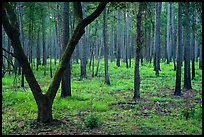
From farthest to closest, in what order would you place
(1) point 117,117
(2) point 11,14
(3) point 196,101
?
1. (3) point 196,101
2. (1) point 117,117
3. (2) point 11,14

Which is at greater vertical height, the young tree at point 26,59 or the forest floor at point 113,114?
the young tree at point 26,59

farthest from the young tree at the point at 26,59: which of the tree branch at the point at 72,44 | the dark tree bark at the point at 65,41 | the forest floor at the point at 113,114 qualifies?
the dark tree bark at the point at 65,41

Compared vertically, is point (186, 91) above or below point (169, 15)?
below

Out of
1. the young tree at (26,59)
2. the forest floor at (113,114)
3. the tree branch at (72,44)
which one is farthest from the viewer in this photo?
the tree branch at (72,44)

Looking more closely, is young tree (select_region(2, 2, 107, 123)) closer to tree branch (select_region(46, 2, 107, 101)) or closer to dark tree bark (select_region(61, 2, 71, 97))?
tree branch (select_region(46, 2, 107, 101))

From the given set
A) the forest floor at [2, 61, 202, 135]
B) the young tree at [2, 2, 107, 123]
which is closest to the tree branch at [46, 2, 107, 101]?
the young tree at [2, 2, 107, 123]

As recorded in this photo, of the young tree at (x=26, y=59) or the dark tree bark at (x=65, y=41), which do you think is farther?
the dark tree bark at (x=65, y=41)

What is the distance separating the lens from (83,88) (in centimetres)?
1812

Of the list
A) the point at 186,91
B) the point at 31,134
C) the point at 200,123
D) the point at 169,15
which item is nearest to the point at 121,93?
the point at 186,91

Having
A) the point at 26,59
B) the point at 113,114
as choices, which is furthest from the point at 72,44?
the point at 113,114

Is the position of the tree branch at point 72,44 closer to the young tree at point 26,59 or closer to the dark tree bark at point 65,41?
the young tree at point 26,59

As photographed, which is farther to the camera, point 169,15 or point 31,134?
point 169,15

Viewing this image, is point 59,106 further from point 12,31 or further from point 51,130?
point 12,31

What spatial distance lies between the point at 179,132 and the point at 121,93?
322 inches
